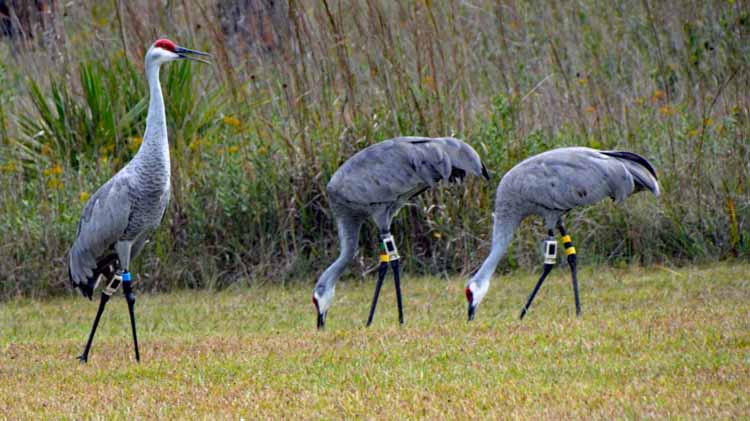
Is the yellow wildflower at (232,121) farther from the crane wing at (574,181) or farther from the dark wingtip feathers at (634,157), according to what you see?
the dark wingtip feathers at (634,157)

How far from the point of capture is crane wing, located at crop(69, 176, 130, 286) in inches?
243

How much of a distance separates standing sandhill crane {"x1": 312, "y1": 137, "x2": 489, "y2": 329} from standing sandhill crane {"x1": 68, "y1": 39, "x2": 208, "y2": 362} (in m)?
1.30

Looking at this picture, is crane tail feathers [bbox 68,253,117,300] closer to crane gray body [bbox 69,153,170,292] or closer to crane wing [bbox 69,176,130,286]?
crane wing [bbox 69,176,130,286]

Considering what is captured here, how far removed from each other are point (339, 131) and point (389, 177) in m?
1.86

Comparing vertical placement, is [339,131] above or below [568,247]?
above

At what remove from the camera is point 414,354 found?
18.7 feet

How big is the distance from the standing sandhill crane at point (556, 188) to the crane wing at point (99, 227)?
6.99ft

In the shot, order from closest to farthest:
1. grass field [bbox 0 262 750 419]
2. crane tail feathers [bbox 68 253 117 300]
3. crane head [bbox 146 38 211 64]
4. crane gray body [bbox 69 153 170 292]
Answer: grass field [bbox 0 262 750 419] → crane gray body [bbox 69 153 170 292] → crane head [bbox 146 38 211 64] → crane tail feathers [bbox 68 253 117 300]

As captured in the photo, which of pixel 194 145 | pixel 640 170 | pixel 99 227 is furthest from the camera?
pixel 194 145

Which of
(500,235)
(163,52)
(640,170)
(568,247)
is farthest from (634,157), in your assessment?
(163,52)

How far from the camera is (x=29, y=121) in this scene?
32.1 feet

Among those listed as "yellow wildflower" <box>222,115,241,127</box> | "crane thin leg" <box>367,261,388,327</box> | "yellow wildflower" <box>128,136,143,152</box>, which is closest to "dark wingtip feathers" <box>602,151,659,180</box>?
"crane thin leg" <box>367,261,388,327</box>

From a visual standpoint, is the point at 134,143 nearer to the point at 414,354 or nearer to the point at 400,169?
the point at 400,169

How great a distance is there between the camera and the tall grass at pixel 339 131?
28.3ft
